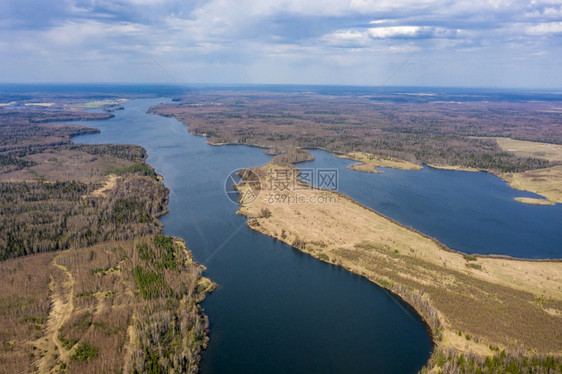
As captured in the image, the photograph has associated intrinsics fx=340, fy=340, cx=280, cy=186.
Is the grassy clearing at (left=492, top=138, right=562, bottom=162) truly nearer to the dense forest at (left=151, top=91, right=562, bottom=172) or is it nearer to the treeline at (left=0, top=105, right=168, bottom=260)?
the dense forest at (left=151, top=91, right=562, bottom=172)

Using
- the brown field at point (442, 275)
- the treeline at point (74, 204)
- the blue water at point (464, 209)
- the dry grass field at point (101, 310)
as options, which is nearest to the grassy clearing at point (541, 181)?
the blue water at point (464, 209)

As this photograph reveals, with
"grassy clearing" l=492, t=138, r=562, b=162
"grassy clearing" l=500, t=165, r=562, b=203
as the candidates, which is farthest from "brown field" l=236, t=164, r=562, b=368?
"grassy clearing" l=492, t=138, r=562, b=162

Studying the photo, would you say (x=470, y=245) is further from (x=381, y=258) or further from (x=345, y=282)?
(x=345, y=282)

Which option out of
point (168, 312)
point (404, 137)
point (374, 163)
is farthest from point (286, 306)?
point (404, 137)

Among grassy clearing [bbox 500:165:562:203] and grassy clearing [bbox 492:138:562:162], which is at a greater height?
grassy clearing [bbox 492:138:562:162]

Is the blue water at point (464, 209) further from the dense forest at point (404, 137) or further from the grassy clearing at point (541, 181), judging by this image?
the dense forest at point (404, 137)

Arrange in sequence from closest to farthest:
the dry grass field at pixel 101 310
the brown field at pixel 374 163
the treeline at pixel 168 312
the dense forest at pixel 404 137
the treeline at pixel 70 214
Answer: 1. the treeline at pixel 168 312
2. the dry grass field at pixel 101 310
3. the treeline at pixel 70 214
4. the brown field at pixel 374 163
5. the dense forest at pixel 404 137
